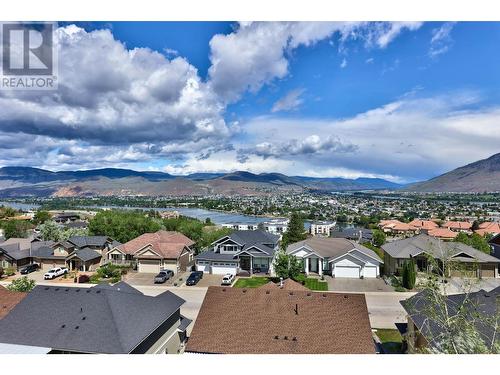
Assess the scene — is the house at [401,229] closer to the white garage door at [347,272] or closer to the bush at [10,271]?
the white garage door at [347,272]

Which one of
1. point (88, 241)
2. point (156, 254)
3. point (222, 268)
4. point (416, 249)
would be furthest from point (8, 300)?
point (416, 249)

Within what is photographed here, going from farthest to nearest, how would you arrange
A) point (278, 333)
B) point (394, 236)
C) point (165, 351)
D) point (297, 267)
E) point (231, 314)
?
1. point (394, 236)
2. point (297, 267)
3. point (165, 351)
4. point (231, 314)
5. point (278, 333)

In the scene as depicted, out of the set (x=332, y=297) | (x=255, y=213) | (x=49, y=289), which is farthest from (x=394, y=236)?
(x=255, y=213)

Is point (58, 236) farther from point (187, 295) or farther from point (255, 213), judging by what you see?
point (255, 213)

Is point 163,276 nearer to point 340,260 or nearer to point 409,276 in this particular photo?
point 340,260

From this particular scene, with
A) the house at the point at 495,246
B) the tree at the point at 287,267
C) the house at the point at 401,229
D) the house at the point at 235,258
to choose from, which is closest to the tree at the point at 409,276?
the tree at the point at 287,267

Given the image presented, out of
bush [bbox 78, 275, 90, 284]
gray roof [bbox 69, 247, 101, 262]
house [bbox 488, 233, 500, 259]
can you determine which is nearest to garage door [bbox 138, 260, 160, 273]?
bush [bbox 78, 275, 90, 284]
